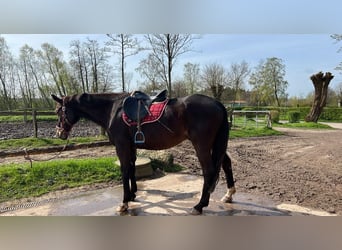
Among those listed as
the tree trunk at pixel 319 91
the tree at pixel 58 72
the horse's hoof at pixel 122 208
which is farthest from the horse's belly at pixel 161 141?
the tree trunk at pixel 319 91

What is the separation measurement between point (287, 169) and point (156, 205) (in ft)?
8.01

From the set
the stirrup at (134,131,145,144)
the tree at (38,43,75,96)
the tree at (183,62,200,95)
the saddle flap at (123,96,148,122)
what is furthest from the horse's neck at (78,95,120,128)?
the tree at (183,62,200,95)

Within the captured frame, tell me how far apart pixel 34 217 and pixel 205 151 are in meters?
1.79

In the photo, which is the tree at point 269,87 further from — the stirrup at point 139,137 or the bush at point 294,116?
the stirrup at point 139,137

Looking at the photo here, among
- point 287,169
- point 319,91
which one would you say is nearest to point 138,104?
point 287,169

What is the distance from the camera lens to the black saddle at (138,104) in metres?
2.52

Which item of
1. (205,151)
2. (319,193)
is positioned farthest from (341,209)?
(205,151)

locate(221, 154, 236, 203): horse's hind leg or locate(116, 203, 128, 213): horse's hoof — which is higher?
locate(221, 154, 236, 203): horse's hind leg

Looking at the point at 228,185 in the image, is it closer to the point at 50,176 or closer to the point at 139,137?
the point at 139,137

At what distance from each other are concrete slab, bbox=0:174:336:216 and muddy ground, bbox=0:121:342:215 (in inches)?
9.9

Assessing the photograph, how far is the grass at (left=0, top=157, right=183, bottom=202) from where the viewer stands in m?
3.03

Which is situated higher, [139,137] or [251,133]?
[139,137]

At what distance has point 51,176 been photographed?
3332mm

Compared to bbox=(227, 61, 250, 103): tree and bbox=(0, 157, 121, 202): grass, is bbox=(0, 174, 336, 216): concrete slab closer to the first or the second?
bbox=(0, 157, 121, 202): grass
